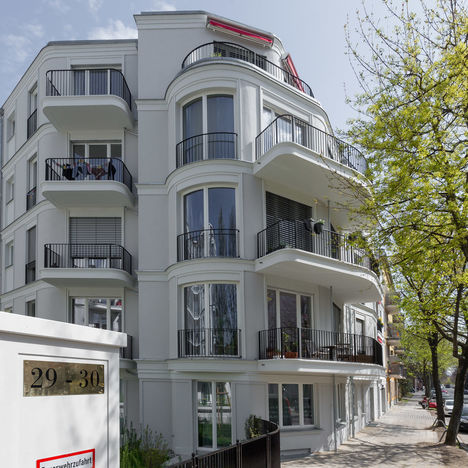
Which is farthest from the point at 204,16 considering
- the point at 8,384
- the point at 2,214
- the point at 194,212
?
the point at 8,384

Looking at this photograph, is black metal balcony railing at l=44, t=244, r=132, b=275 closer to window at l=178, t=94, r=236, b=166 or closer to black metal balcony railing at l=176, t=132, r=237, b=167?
window at l=178, t=94, r=236, b=166

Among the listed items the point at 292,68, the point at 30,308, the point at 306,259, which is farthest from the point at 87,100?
the point at 306,259

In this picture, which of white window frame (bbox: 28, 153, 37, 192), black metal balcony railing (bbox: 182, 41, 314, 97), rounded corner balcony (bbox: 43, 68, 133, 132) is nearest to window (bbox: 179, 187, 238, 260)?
black metal balcony railing (bbox: 182, 41, 314, 97)

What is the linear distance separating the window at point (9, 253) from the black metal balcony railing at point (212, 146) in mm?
11045

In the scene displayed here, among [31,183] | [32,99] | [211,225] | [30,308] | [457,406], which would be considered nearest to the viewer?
[211,225]

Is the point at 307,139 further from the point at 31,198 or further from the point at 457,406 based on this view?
the point at 31,198

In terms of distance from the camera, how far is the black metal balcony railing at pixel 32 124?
23359mm

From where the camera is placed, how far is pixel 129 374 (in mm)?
19250

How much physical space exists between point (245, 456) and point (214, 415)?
6682mm

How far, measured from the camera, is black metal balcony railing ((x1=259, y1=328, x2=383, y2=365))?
16.9 m

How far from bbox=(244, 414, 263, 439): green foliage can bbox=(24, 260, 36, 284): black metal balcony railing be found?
11154 mm

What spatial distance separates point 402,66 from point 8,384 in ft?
37.3

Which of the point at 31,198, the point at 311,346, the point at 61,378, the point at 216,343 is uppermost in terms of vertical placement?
the point at 31,198

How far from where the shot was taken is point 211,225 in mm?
17547
